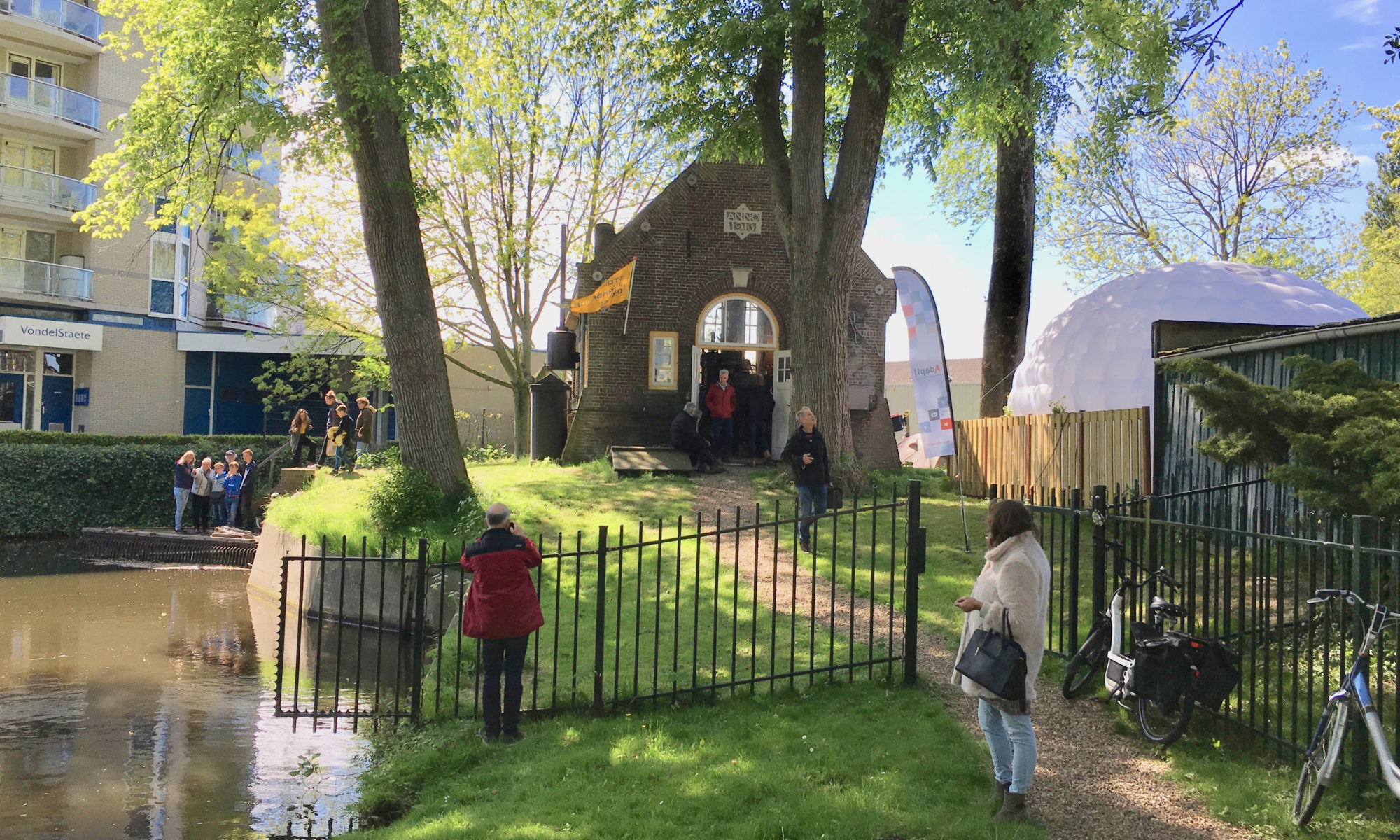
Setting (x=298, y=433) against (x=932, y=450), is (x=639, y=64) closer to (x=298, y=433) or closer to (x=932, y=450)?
(x=298, y=433)

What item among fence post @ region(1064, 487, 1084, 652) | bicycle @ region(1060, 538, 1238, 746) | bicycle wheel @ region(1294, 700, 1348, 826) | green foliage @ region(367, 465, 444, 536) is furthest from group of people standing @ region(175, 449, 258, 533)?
bicycle wheel @ region(1294, 700, 1348, 826)

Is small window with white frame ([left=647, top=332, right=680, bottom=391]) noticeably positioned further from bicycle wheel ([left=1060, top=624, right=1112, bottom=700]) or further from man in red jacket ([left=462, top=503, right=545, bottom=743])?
bicycle wheel ([left=1060, top=624, right=1112, bottom=700])

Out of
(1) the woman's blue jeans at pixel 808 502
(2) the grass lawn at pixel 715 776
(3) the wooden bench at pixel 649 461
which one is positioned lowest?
(2) the grass lawn at pixel 715 776

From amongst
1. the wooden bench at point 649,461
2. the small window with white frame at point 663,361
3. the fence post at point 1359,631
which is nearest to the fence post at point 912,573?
the fence post at point 1359,631

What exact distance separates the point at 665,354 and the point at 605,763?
1644cm

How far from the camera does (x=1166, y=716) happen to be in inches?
257

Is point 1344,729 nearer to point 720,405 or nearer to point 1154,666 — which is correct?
point 1154,666

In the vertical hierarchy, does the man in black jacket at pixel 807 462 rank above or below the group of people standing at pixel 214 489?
above

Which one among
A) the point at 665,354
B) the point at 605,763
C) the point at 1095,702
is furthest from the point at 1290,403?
the point at 665,354

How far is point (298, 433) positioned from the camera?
941 inches

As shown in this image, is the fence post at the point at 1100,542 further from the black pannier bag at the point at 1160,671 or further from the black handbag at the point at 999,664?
the black handbag at the point at 999,664

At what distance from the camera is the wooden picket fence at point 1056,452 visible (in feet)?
45.4

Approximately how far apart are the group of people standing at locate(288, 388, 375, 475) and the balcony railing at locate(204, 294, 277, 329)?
24.0 feet

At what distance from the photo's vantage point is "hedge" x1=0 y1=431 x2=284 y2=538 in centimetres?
2319
